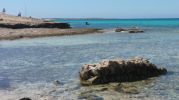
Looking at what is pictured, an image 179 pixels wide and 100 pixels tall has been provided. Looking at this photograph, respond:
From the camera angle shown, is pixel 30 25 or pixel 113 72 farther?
pixel 30 25

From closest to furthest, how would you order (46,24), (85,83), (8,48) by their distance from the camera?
1. (85,83)
2. (8,48)
3. (46,24)

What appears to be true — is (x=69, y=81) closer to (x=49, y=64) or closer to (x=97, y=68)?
(x=97, y=68)

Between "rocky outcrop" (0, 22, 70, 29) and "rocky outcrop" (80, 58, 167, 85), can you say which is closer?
"rocky outcrop" (80, 58, 167, 85)

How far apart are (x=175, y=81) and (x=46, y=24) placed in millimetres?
64003

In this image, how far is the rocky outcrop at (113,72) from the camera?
2352 cm

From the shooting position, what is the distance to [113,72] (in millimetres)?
23812

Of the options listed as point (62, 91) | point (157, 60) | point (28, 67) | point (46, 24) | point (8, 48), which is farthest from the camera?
point (46, 24)

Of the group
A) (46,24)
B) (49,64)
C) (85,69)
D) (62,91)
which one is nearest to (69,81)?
(85,69)

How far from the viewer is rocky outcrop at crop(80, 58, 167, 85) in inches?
926

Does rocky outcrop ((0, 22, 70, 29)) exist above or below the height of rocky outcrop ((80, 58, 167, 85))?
below

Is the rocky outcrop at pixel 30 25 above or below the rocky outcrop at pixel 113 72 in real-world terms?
below

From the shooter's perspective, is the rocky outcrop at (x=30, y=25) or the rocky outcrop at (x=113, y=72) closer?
the rocky outcrop at (x=113, y=72)

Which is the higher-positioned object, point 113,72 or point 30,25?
point 113,72

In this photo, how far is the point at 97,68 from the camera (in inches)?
930
